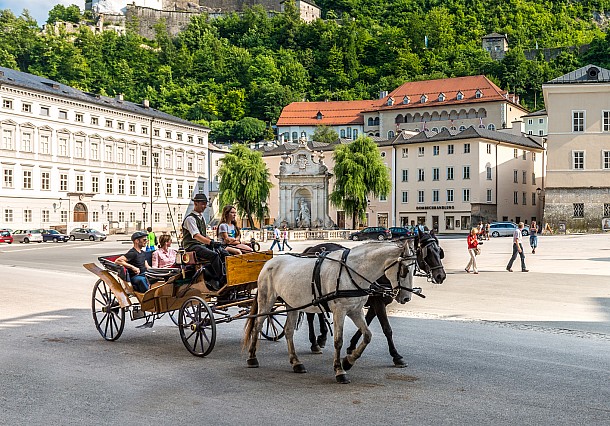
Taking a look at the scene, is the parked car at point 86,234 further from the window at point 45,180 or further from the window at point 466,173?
the window at point 466,173

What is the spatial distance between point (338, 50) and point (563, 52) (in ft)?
149

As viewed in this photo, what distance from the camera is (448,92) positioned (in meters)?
113

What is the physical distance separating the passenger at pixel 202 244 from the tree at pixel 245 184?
59.9 m

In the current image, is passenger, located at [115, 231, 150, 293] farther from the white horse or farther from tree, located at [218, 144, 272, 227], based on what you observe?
tree, located at [218, 144, 272, 227]

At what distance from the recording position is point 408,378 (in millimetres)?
8312

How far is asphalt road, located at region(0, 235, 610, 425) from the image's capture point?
22.3 ft

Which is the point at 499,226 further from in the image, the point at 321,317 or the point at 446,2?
the point at 446,2

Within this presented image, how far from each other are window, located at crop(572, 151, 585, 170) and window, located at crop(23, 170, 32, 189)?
171 ft

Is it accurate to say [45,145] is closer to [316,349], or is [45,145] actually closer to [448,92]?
[448,92]

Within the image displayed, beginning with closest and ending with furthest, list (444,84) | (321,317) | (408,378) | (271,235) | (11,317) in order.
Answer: (408,378), (321,317), (11,317), (271,235), (444,84)

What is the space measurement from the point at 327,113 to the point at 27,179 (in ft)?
203

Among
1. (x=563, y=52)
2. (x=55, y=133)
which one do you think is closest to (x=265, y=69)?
(x=563, y=52)

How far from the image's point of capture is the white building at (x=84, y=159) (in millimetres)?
68562

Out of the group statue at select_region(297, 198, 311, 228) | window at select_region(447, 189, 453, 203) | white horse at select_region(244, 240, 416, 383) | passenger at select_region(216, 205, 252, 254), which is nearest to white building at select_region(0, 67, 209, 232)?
statue at select_region(297, 198, 311, 228)
